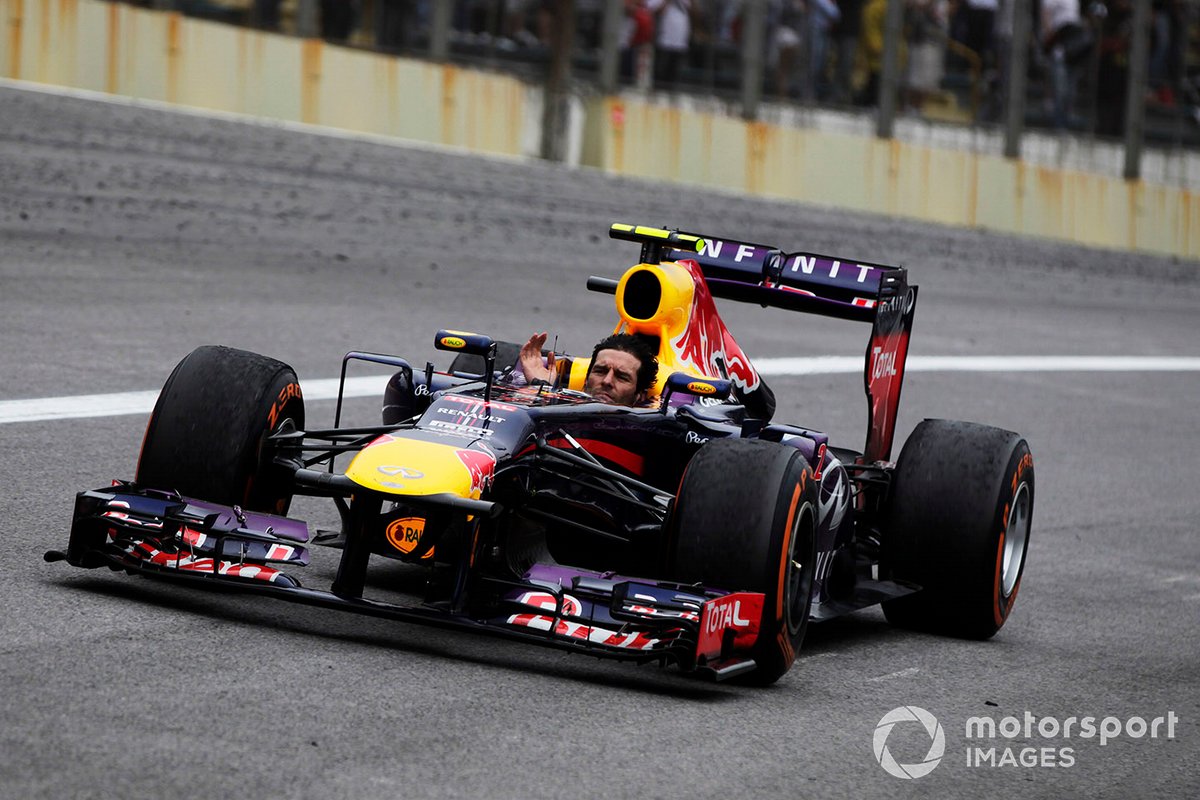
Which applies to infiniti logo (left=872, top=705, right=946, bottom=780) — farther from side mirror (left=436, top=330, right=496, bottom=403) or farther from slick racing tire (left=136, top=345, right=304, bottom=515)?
slick racing tire (left=136, top=345, right=304, bottom=515)

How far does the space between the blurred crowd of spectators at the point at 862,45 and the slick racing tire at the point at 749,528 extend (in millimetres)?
19188

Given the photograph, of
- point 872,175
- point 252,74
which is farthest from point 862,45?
point 252,74

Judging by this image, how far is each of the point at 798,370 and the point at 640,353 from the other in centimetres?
686

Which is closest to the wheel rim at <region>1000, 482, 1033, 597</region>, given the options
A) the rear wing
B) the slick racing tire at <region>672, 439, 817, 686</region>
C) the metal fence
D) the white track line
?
the rear wing

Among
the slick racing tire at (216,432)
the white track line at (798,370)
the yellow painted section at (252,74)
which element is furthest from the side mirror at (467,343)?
the yellow painted section at (252,74)

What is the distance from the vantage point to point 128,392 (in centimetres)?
1020

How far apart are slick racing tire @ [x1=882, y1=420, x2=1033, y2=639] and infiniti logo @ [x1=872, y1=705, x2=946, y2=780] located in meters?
1.22

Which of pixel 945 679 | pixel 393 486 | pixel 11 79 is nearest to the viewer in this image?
pixel 393 486

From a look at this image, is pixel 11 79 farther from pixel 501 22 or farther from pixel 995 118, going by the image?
pixel 995 118

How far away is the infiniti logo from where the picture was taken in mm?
5352

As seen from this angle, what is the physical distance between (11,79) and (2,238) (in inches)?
372

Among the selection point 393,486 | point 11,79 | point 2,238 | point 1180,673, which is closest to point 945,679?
point 1180,673

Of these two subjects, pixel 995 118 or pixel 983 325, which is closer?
pixel 983 325

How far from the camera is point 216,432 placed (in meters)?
6.39
